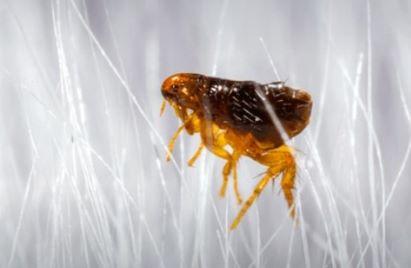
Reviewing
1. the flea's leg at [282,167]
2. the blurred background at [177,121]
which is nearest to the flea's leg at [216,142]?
the flea's leg at [282,167]

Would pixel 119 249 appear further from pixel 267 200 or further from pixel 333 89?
pixel 333 89

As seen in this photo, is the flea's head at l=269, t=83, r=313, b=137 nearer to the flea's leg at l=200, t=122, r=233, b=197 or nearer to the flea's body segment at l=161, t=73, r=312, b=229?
the flea's body segment at l=161, t=73, r=312, b=229

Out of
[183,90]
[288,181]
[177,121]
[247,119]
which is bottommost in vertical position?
[288,181]

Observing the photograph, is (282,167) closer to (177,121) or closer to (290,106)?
(290,106)

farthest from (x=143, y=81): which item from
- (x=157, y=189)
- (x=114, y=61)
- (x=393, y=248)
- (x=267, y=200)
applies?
(x=393, y=248)

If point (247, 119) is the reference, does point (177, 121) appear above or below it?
below

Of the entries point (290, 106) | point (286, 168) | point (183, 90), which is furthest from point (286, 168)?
point (183, 90)
